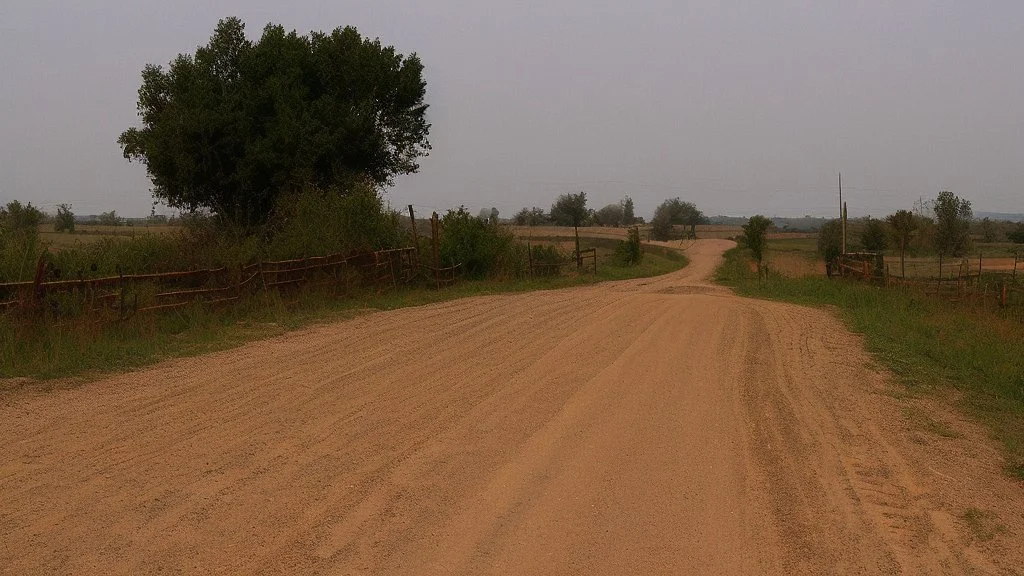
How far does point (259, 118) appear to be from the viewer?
28.1 m

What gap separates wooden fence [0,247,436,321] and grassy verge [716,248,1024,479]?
12.4 meters

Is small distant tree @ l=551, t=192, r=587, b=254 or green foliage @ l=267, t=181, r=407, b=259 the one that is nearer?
green foliage @ l=267, t=181, r=407, b=259

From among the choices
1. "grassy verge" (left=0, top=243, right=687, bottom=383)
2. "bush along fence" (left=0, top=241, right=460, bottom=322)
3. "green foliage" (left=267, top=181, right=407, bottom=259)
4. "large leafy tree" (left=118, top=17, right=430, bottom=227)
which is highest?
"large leafy tree" (left=118, top=17, right=430, bottom=227)

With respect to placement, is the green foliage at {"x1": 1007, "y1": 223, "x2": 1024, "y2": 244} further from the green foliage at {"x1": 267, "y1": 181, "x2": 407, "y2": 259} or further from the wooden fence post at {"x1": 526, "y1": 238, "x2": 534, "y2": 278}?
the green foliage at {"x1": 267, "y1": 181, "x2": 407, "y2": 259}

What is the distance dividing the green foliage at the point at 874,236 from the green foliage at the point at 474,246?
36.3 meters

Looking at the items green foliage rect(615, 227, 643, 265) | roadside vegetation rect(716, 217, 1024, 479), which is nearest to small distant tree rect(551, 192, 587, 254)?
green foliage rect(615, 227, 643, 265)

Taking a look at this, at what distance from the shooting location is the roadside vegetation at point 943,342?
31.6 feet

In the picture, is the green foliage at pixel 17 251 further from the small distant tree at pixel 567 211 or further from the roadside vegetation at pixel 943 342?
the small distant tree at pixel 567 211

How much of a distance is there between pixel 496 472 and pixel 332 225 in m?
18.0

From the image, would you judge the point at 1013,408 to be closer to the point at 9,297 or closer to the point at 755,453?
the point at 755,453

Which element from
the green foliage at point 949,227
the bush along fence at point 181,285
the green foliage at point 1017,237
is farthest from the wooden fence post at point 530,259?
the green foliage at point 1017,237

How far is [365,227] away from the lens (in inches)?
977

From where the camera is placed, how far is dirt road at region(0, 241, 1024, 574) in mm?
4957

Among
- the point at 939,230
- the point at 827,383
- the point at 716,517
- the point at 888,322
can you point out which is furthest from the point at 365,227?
the point at 939,230
